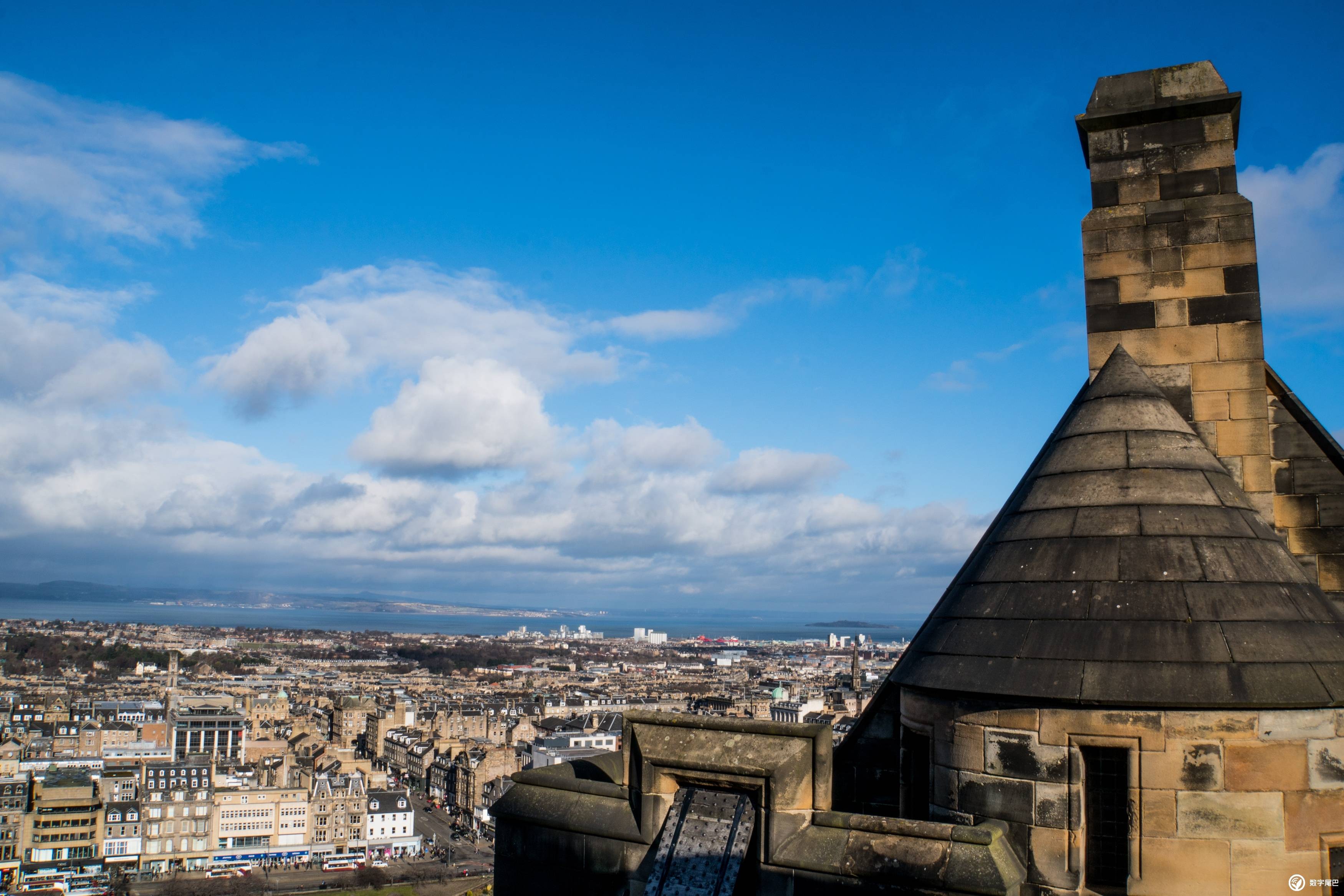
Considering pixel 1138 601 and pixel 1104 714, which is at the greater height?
pixel 1138 601

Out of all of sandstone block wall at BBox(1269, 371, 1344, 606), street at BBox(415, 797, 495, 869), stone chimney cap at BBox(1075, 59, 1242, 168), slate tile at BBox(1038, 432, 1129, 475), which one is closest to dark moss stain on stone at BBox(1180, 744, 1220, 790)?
slate tile at BBox(1038, 432, 1129, 475)

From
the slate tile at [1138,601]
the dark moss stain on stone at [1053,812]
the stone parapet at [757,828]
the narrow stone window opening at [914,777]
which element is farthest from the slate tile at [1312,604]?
the narrow stone window opening at [914,777]

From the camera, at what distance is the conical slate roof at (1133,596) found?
606cm

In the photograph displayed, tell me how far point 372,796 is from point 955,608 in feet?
322

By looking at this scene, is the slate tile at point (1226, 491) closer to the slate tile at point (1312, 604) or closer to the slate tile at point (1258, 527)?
the slate tile at point (1258, 527)

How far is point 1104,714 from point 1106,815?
67cm

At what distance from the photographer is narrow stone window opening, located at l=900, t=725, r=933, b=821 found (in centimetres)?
730

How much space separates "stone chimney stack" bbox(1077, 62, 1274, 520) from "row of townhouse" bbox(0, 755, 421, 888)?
92.4m

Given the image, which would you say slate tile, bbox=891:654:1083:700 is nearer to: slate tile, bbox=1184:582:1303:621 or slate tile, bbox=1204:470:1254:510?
slate tile, bbox=1184:582:1303:621

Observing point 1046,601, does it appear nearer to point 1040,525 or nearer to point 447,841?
point 1040,525

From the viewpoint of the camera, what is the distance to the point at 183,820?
90062 millimetres

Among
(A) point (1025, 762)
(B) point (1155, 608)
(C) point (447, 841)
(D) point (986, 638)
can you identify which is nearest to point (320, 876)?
(C) point (447, 841)

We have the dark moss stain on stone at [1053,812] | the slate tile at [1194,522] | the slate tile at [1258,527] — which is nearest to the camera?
the dark moss stain on stone at [1053,812]

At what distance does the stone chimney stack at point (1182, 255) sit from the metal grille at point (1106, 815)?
276cm
